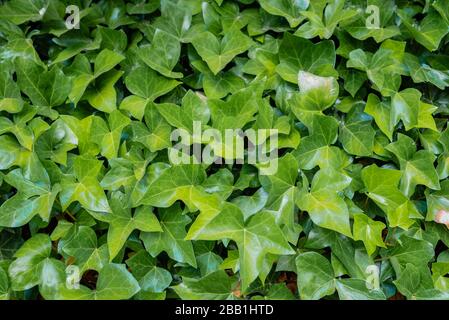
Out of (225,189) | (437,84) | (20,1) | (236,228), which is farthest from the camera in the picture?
(20,1)

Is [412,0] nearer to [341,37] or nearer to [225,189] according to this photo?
[341,37]

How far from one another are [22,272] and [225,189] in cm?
53

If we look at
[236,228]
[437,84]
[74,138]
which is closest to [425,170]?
[437,84]

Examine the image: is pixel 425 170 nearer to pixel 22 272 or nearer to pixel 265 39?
pixel 265 39

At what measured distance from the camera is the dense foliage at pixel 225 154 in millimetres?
1228

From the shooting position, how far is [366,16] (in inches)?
57.6

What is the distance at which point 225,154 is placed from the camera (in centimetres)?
126

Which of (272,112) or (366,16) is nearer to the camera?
(272,112)

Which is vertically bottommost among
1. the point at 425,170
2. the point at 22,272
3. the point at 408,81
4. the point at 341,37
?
the point at 22,272

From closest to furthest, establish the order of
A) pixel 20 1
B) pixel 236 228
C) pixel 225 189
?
pixel 236 228
pixel 225 189
pixel 20 1

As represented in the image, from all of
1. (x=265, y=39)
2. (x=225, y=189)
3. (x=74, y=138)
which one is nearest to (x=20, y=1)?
(x=74, y=138)

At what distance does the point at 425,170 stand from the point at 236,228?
52cm

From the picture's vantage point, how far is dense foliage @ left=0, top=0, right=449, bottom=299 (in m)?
1.23

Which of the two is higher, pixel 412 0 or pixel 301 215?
pixel 412 0
